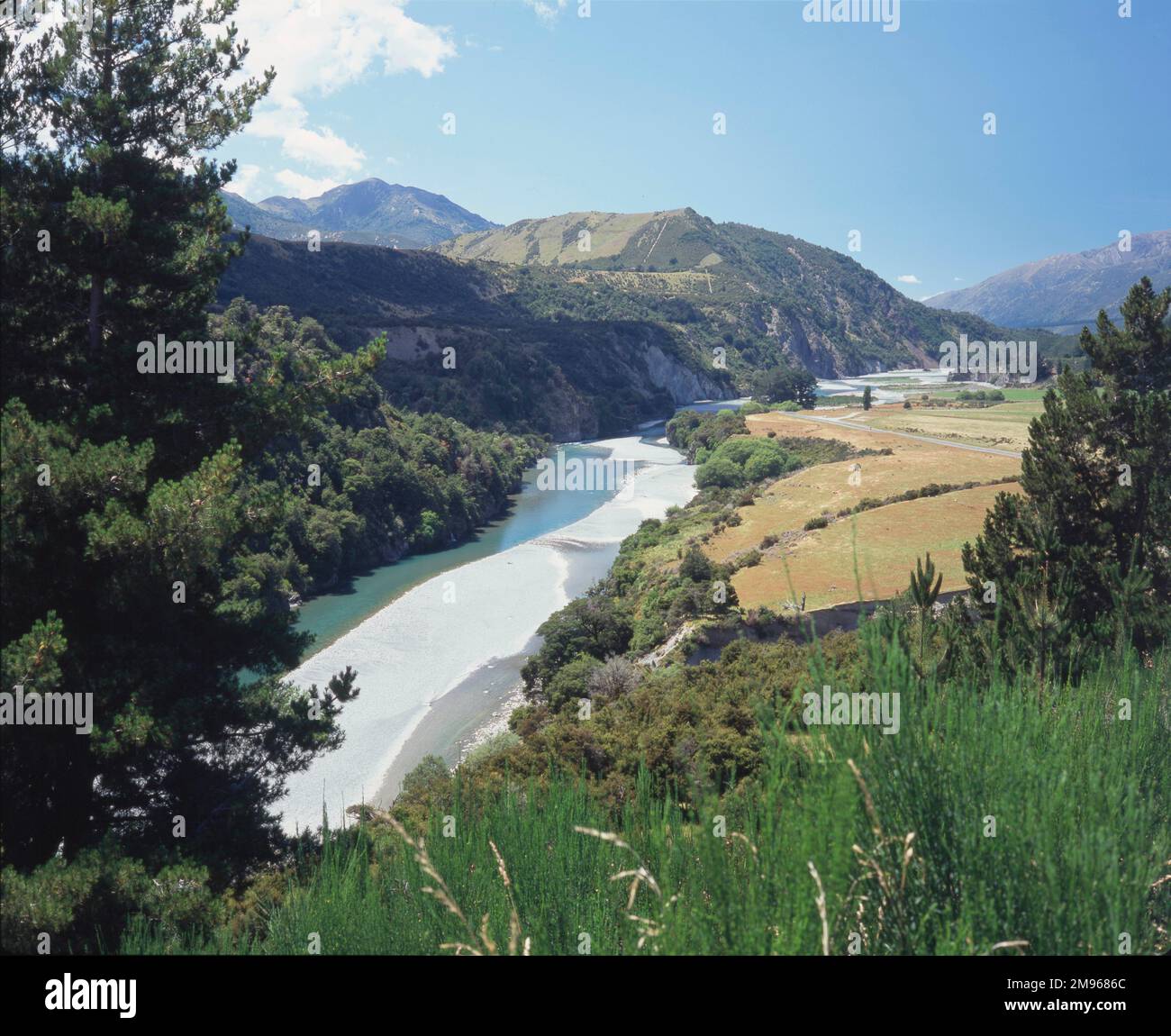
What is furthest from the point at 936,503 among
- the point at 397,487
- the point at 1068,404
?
the point at 397,487

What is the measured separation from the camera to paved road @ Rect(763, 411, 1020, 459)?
146 feet

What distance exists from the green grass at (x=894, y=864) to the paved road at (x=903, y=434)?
44.1 metres

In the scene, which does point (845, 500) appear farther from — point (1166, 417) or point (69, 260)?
point (69, 260)

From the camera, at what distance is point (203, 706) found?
8742 millimetres

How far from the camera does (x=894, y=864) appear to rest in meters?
2.31

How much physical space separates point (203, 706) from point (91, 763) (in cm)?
113

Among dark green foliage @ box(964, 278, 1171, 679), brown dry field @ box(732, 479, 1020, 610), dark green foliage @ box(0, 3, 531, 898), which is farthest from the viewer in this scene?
brown dry field @ box(732, 479, 1020, 610)

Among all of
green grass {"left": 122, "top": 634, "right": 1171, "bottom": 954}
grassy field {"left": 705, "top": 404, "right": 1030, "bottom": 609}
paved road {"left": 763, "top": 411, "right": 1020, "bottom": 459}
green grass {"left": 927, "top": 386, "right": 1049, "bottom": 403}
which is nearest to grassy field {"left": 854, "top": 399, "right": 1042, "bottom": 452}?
paved road {"left": 763, "top": 411, "right": 1020, "bottom": 459}

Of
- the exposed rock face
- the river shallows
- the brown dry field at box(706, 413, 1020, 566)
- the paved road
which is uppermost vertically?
the exposed rock face

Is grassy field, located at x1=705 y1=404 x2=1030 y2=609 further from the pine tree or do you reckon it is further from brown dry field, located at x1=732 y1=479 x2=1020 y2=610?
the pine tree

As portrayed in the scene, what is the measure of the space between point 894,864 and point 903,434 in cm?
5551

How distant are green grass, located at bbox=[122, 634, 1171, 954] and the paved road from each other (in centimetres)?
4412

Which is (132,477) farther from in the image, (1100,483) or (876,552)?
(876,552)

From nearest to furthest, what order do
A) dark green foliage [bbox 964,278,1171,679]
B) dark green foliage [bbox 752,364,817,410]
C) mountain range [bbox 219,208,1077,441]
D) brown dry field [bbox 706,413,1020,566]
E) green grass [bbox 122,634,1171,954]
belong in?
1. green grass [bbox 122,634,1171,954]
2. dark green foliage [bbox 964,278,1171,679]
3. brown dry field [bbox 706,413,1020,566]
4. mountain range [bbox 219,208,1077,441]
5. dark green foliage [bbox 752,364,817,410]
